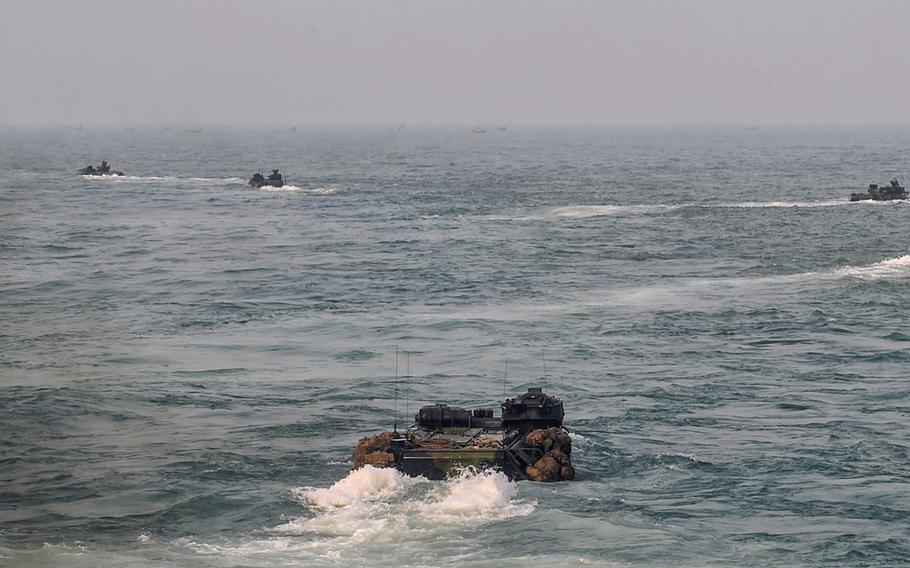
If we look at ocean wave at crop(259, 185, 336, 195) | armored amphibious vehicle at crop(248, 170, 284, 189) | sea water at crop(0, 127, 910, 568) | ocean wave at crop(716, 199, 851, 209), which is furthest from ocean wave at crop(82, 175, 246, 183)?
ocean wave at crop(716, 199, 851, 209)

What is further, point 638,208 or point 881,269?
point 638,208

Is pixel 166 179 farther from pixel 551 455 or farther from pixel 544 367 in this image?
pixel 551 455

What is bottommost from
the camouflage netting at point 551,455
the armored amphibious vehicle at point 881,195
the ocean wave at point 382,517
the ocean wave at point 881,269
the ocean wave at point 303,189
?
the ocean wave at point 382,517

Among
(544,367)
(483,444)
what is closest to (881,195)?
(544,367)

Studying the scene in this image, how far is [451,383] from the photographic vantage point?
2391 inches

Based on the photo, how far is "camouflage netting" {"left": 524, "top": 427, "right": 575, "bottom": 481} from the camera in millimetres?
45281

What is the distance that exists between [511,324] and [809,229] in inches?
1903

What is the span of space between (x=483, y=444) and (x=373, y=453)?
10.8ft

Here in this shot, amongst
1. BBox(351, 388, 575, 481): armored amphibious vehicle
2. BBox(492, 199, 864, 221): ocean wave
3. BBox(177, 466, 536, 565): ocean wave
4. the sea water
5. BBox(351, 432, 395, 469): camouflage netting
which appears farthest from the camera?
BBox(492, 199, 864, 221): ocean wave

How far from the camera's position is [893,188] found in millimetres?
140500

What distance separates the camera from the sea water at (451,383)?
40.7m

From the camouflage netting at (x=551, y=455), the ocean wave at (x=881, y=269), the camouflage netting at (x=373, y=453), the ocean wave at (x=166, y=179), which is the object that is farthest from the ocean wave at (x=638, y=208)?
the camouflage netting at (x=373, y=453)

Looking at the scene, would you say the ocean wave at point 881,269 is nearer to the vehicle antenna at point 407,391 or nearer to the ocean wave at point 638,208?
the vehicle antenna at point 407,391

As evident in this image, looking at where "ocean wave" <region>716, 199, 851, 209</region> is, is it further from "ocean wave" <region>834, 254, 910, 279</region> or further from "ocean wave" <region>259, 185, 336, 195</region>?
"ocean wave" <region>259, 185, 336, 195</region>
